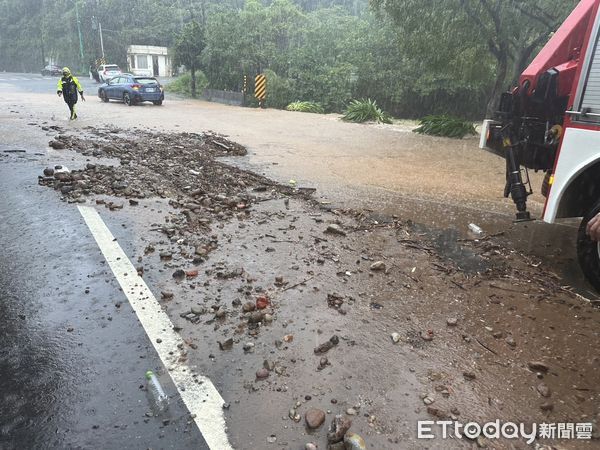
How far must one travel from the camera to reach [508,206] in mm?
7402

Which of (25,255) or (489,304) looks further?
(25,255)

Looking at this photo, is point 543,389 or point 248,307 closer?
point 543,389

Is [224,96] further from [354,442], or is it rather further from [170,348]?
[354,442]

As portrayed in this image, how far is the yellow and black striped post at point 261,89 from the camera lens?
26078 mm

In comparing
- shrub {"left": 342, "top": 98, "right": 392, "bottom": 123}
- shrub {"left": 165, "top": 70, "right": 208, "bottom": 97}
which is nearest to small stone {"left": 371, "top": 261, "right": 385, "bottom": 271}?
shrub {"left": 342, "top": 98, "right": 392, "bottom": 123}

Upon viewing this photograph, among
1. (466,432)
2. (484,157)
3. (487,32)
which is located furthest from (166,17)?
(466,432)

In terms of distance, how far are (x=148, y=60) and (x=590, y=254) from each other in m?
67.5

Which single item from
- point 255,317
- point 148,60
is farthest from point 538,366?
point 148,60

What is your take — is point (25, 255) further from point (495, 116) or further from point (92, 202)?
point (495, 116)

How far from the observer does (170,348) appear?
3.17 metres

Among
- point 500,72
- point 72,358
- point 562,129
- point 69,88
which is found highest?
point 500,72

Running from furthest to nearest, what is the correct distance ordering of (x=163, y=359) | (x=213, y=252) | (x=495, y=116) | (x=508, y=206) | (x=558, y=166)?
(x=508, y=206) → (x=495, y=116) → (x=213, y=252) → (x=558, y=166) → (x=163, y=359)

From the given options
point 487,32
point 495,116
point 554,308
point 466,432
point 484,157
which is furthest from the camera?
point 487,32

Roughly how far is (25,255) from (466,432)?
4417mm
